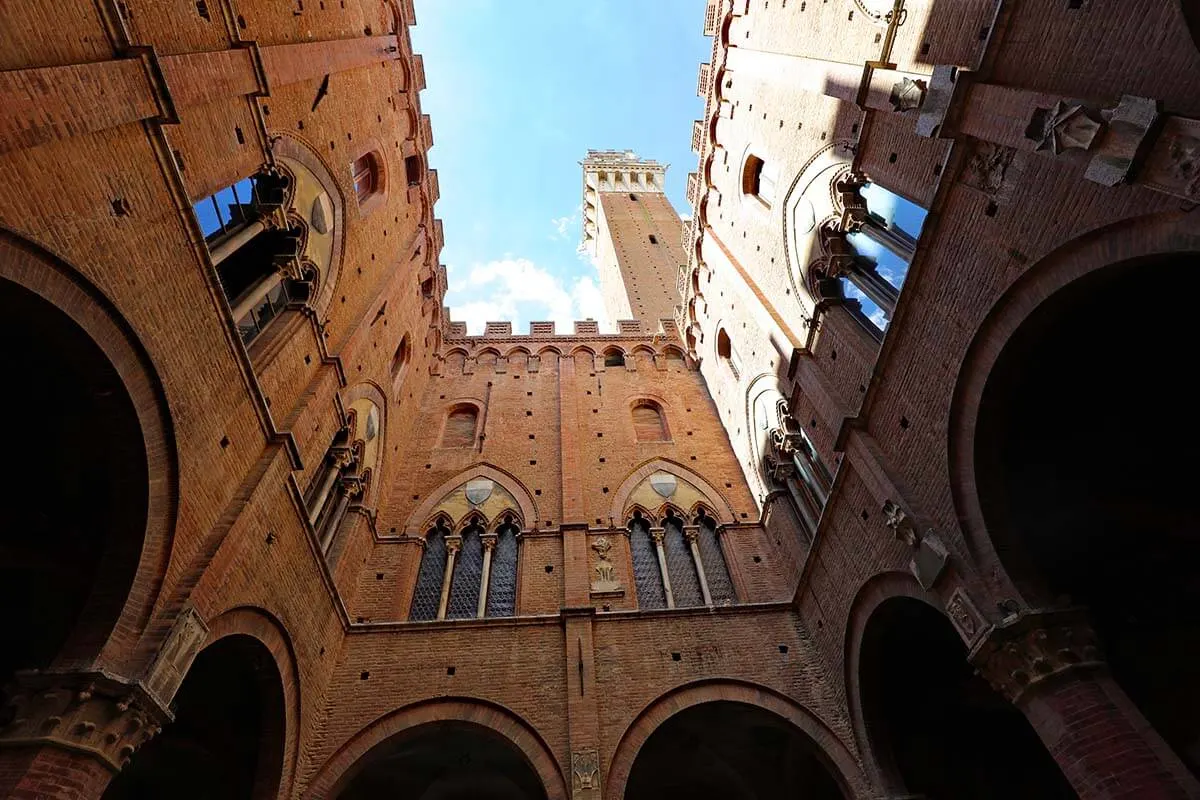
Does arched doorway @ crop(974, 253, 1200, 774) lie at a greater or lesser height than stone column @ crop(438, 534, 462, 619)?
lesser

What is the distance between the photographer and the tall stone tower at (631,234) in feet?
98.3

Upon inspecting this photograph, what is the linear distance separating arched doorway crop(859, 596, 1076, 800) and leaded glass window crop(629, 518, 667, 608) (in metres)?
3.87

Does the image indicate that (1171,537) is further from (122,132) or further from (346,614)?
(122,132)

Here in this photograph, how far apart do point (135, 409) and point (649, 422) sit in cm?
1178

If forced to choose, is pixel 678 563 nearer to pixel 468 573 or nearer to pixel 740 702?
pixel 740 702

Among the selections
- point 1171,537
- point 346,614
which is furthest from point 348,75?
point 1171,537

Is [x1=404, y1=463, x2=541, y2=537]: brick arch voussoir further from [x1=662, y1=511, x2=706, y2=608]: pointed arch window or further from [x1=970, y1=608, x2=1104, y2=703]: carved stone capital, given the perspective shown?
[x1=970, y1=608, x2=1104, y2=703]: carved stone capital

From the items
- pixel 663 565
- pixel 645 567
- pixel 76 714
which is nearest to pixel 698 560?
pixel 663 565

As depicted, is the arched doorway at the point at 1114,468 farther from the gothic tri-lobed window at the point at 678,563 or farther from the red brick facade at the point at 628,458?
the gothic tri-lobed window at the point at 678,563

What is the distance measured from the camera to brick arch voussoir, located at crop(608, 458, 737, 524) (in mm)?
12758

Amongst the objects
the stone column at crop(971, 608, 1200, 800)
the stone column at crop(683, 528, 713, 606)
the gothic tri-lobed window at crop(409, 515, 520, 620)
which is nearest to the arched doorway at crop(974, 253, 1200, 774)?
the stone column at crop(971, 608, 1200, 800)

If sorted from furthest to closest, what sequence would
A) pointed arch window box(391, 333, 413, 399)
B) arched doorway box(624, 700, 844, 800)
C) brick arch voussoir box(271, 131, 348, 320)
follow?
1. pointed arch window box(391, 333, 413, 399)
2. arched doorway box(624, 700, 844, 800)
3. brick arch voussoir box(271, 131, 348, 320)

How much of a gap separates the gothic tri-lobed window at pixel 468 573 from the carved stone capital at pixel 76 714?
5.61 m

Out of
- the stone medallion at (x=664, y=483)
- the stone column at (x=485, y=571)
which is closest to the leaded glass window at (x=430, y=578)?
the stone column at (x=485, y=571)
